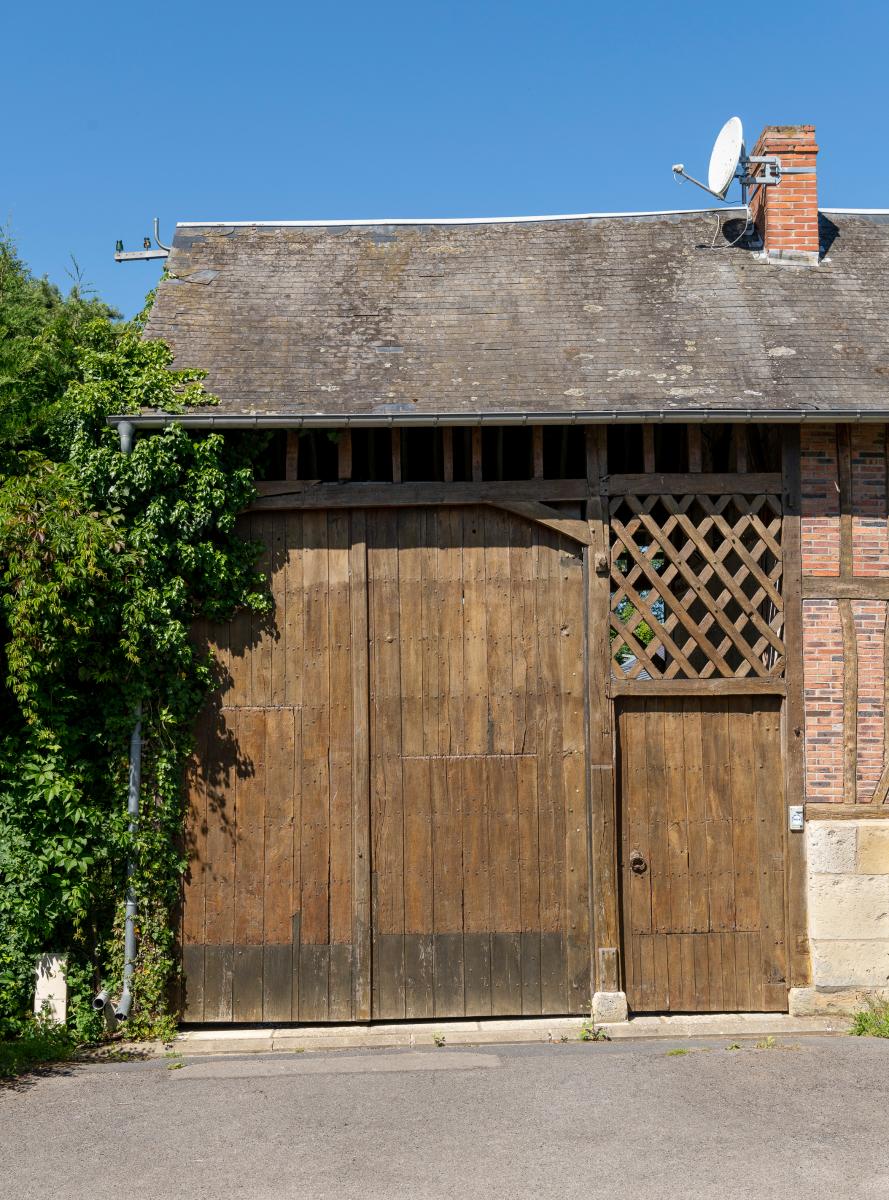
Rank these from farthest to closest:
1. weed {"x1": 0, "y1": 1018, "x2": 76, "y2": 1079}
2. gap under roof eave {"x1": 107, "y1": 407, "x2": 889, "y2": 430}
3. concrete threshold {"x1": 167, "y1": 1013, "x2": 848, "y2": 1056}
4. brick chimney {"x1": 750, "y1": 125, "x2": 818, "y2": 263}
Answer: brick chimney {"x1": 750, "y1": 125, "x2": 818, "y2": 263}, gap under roof eave {"x1": 107, "y1": 407, "x2": 889, "y2": 430}, concrete threshold {"x1": 167, "y1": 1013, "x2": 848, "y2": 1056}, weed {"x1": 0, "y1": 1018, "x2": 76, "y2": 1079}

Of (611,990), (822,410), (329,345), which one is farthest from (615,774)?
(329,345)

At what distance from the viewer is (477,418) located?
265 inches

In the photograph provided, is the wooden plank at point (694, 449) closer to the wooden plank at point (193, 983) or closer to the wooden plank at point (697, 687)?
A: the wooden plank at point (697, 687)

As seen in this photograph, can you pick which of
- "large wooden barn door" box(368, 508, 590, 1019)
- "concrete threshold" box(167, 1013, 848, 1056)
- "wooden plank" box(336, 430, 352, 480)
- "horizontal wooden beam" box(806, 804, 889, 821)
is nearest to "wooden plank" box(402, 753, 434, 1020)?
"large wooden barn door" box(368, 508, 590, 1019)

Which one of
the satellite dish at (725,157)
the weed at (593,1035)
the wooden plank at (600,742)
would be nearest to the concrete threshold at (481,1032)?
the weed at (593,1035)

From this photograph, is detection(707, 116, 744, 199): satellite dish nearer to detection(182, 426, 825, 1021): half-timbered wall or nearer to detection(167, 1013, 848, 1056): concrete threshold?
detection(182, 426, 825, 1021): half-timbered wall

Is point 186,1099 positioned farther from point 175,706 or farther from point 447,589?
point 447,589

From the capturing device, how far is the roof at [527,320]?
7035mm

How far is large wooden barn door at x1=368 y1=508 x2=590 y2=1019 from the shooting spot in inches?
272

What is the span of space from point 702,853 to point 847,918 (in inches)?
41.6

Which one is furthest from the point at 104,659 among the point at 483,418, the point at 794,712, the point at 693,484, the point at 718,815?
the point at 794,712

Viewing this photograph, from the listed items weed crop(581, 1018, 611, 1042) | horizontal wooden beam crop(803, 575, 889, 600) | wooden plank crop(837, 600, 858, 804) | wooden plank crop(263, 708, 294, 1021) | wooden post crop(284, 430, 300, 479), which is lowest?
weed crop(581, 1018, 611, 1042)

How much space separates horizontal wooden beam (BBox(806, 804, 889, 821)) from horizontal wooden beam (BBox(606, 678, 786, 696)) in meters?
0.85

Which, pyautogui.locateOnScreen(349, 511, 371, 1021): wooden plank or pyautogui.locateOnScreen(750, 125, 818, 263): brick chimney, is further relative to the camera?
pyautogui.locateOnScreen(750, 125, 818, 263): brick chimney
